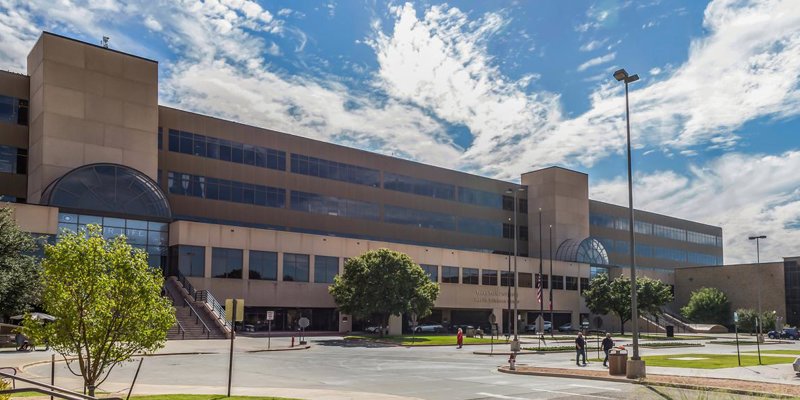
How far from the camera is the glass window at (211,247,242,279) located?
201 ft

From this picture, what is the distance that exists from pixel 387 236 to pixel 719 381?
59.5 metres

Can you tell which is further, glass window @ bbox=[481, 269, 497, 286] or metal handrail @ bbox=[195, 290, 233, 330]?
glass window @ bbox=[481, 269, 497, 286]

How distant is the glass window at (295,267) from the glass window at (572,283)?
40770mm

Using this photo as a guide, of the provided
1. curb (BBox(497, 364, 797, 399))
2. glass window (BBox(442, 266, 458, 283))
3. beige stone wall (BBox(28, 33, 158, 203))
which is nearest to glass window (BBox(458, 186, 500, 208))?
glass window (BBox(442, 266, 458, 283))

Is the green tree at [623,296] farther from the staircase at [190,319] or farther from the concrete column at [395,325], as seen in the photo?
the staircase at [190,319]

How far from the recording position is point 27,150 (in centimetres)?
5909

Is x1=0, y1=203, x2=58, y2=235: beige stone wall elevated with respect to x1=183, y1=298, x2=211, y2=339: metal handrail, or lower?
elevated

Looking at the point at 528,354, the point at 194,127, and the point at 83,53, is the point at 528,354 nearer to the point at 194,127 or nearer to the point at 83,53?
the point at 194,127

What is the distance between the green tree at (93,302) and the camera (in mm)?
15109

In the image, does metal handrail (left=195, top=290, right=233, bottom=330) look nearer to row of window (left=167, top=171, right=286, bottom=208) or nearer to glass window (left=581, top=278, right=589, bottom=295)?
row of window (left=167, top=171, right=286, bottom=208)

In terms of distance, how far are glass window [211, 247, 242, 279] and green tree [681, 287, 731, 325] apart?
67.2 meters

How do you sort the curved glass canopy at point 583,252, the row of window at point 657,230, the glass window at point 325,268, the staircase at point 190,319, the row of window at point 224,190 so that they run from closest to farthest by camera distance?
the staircase at point 190,319, the row of window at point 224,190, the glass window at point 325,268, the curved glass canopy at point 583,252, the row of window at point 657,230

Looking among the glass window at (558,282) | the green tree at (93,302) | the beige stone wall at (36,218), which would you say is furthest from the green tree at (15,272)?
the glass window at (558,282)

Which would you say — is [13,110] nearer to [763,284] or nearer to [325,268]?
[325,268]
